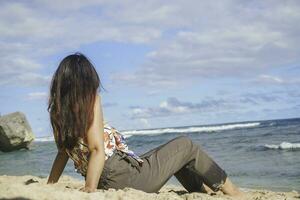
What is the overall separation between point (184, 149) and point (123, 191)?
891 millimetres

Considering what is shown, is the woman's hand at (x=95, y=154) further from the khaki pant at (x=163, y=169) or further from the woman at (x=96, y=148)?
the khaki pant at (x=163, y=169)

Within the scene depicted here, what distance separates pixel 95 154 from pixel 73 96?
54cm

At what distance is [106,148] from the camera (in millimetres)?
3941

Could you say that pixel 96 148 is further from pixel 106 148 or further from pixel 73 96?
pixel 73 96

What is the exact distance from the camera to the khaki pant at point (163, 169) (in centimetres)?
397

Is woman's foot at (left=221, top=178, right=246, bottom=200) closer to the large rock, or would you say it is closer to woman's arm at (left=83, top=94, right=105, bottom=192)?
woman's arm at (left=83, top=94, right=105, bottom=192)

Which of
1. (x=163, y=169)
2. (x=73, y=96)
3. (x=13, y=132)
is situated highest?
(x=73, y=96)

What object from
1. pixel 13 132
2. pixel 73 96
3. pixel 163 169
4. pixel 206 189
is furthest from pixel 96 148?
pixel 13 132

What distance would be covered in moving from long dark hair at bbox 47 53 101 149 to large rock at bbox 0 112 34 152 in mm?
19933

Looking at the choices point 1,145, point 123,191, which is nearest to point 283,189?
point 123,191

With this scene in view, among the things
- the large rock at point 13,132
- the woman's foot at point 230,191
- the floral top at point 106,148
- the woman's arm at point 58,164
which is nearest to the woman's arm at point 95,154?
the floral top at point 106,148

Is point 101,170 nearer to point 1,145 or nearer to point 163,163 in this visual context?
point 163,163

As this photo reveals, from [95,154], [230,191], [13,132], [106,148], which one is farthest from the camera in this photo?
[13,132]

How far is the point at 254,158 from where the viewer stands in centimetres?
1316
